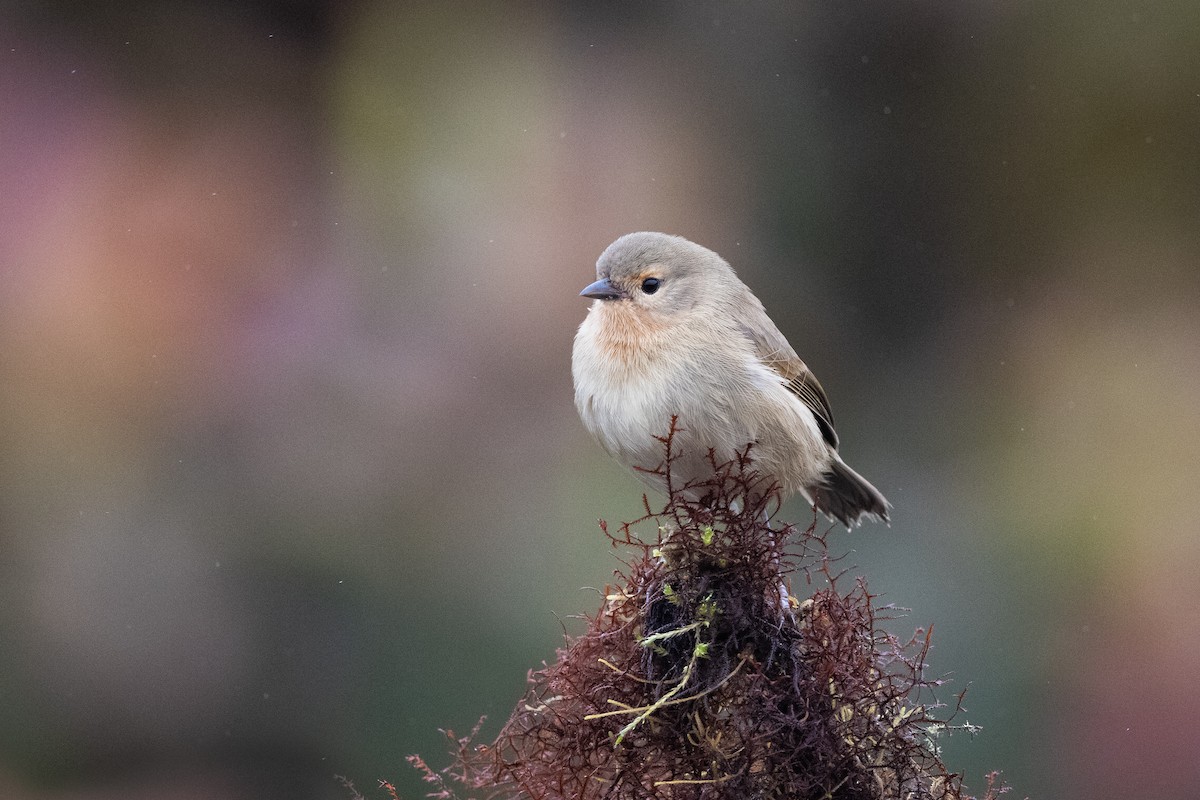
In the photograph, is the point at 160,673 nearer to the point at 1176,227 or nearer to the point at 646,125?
the point at 646,125

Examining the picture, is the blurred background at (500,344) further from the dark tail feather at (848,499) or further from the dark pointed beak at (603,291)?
the dark pointed beak at (603,291)

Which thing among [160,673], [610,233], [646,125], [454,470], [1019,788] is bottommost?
[160,673]

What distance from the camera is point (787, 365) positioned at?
138 inches

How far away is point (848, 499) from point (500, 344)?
2.74m

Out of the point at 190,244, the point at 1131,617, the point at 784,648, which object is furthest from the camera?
the point at 190,244

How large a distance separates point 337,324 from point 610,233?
146 cm

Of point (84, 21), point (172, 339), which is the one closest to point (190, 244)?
point (172, 339)

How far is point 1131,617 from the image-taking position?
231 inches

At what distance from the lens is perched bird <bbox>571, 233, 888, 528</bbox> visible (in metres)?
3.07

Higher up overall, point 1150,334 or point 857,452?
A: point 1150,334

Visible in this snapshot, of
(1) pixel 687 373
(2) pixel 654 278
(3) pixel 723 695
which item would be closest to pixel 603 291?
(2) pixel 654 278

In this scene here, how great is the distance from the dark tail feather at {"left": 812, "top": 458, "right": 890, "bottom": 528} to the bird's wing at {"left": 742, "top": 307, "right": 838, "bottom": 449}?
0.11 metres

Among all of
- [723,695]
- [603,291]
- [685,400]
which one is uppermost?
[603,291]

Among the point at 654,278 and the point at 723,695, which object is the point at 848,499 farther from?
the point at 723,695
